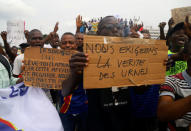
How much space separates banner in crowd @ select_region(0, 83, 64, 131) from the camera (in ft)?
5.08

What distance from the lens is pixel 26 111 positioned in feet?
5.40

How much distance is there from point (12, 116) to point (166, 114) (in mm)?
1447

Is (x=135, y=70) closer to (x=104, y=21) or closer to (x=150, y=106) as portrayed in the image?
(x=104, y=21)

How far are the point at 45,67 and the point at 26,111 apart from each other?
49cm

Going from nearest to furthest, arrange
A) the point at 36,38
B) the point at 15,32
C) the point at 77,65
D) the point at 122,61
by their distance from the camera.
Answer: the point at 77,65
the point at 122,61
the point at 36,38
the point at 15,32

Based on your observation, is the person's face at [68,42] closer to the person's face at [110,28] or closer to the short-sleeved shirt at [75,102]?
the short-sleeved shirt at [75,102]

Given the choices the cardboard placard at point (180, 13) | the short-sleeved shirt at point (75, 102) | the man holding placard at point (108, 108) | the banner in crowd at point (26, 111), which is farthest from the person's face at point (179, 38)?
the banner in crowd at point (26, 111)

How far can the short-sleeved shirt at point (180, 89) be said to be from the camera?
4.59ft

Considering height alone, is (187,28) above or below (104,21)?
below

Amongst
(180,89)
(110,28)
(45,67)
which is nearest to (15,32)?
(45,67)

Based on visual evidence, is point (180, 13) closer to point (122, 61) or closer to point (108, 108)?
point (122, 61)

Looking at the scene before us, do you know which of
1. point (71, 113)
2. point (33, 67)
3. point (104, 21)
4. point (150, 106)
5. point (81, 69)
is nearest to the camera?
point (81, 69)

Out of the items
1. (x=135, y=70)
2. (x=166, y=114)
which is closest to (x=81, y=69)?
(x=135, y=70)

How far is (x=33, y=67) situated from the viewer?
5.39 feet
